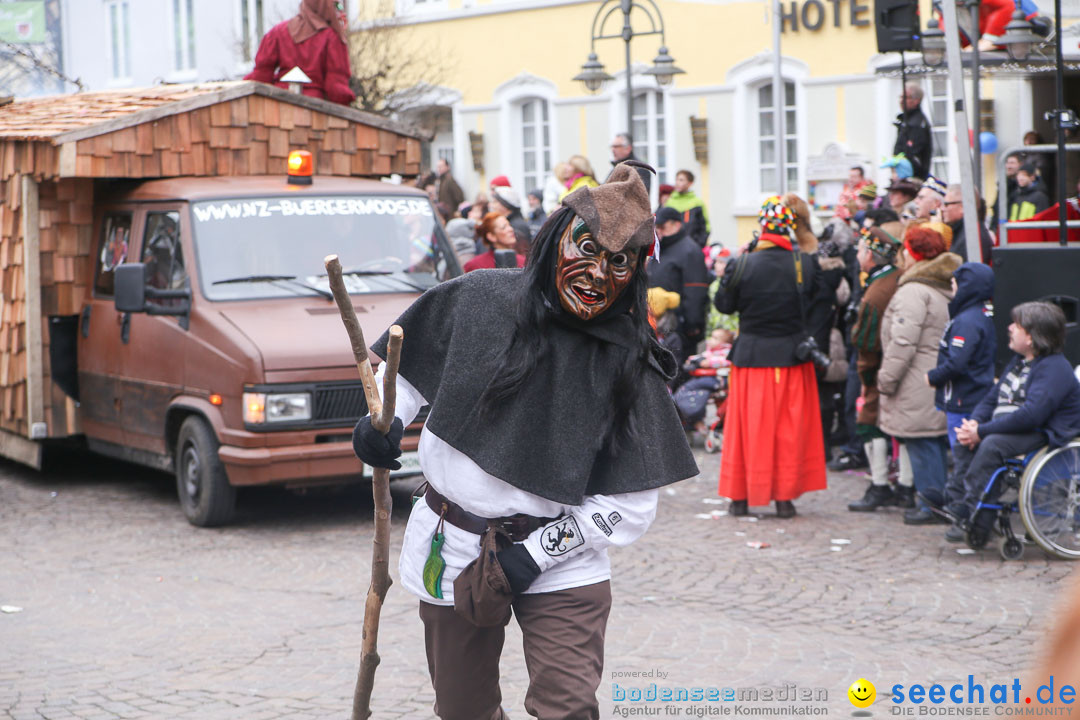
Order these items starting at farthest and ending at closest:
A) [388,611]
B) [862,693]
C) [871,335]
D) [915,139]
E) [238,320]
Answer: [915,139]
[871,335]
[238,320]
[388,611]
[862,693]

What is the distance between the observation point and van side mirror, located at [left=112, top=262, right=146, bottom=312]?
28.5 ft

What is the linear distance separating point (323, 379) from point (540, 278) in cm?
486

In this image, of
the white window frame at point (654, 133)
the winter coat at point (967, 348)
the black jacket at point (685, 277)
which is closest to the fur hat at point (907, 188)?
the black jacket at point (685, 277)

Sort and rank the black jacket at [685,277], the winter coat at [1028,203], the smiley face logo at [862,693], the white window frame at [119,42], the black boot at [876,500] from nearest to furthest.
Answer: the smiley face logo at [862,693]
the black boot at [876,500]
the black jacket at [685,277]
the winter coat at [1028,203]
the white window frame at [119,42]

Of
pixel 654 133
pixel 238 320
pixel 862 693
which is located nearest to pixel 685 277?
pixel 238 320

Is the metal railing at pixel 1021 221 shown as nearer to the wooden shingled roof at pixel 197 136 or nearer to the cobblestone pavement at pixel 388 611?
the cobblestone pavement at pixel 388 611

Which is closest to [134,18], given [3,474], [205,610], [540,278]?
[3,474]

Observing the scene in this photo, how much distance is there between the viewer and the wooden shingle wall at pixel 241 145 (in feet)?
30.8

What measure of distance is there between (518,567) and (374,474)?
0.52m

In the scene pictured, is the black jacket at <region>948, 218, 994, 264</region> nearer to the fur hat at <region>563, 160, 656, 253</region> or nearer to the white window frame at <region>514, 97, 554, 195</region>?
the fur hat at <region>563, 160, 656, 253</region>

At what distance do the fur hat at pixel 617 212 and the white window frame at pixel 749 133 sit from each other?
18.9 metres

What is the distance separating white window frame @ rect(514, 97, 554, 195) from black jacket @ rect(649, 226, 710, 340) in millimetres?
13833

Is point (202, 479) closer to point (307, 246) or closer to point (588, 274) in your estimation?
point (307, 246)

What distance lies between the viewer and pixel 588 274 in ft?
11.7
